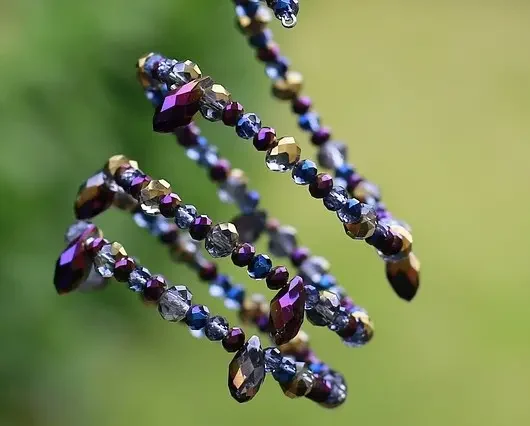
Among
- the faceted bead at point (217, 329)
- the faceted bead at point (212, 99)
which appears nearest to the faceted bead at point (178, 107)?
the faceted bead at point (212, 99)

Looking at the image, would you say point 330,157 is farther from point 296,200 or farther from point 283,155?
point 296,200

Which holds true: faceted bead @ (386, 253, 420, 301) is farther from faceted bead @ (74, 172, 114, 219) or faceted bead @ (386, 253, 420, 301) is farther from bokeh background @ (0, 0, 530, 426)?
bokeh background @ (0, 0, 530, 426)

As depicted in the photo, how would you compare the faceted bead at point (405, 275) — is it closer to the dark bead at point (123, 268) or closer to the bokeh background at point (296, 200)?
the dark bead at point (123, 268)

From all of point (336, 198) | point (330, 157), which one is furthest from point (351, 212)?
point (330, 157)

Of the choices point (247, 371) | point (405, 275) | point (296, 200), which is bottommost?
point (247, 371)

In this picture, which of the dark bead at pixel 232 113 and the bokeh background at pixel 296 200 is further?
the bokeh background at pixel 296 200
